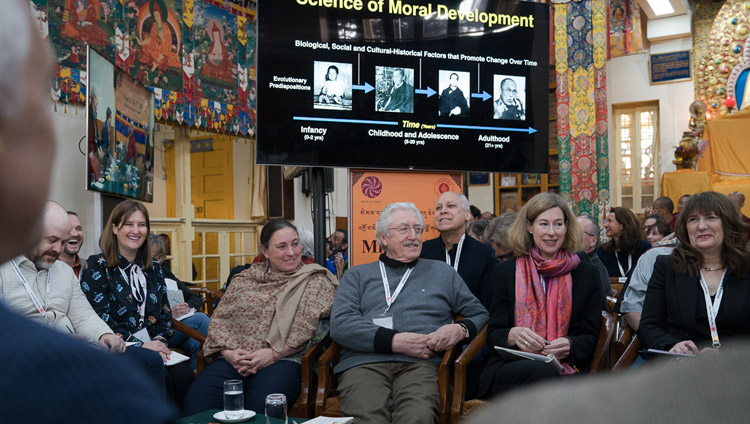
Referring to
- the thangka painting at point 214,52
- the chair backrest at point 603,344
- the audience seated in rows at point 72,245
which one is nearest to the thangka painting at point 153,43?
the thangka painting at point 214,52

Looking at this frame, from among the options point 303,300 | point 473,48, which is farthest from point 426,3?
Result: point 303,300

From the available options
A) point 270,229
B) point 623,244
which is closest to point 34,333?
point 270,229

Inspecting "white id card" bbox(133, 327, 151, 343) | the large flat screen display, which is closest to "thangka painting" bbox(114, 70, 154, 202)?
the large flat screen display

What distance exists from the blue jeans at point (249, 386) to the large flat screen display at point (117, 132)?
2.37 metres

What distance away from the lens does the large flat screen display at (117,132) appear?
5262 millimetres

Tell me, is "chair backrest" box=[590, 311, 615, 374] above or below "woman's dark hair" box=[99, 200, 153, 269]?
below

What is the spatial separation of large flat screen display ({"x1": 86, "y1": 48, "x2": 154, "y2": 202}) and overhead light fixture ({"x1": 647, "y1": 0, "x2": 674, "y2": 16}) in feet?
30.8

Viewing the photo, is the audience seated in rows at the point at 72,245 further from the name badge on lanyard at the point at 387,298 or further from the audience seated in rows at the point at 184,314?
the name badge on lanyard at the point at 387,298

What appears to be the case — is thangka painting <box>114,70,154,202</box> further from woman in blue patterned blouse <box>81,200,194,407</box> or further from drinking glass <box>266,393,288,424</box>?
drinking glass <box>266,393,288,424</box>

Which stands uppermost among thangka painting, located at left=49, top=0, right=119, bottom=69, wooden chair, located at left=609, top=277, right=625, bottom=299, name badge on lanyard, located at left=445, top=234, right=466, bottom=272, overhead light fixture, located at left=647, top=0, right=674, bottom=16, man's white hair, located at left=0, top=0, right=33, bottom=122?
overhead light fixture, located at left=647, top=0, right=674, bottom=16

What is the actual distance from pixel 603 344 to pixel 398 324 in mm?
1055

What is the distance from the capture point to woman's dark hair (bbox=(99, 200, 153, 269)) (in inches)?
155

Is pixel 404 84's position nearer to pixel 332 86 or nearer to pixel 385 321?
pixel 332 86

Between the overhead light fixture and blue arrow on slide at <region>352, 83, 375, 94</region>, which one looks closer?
blue arrow on slide at <region>352, 83, 375, 94</region>
